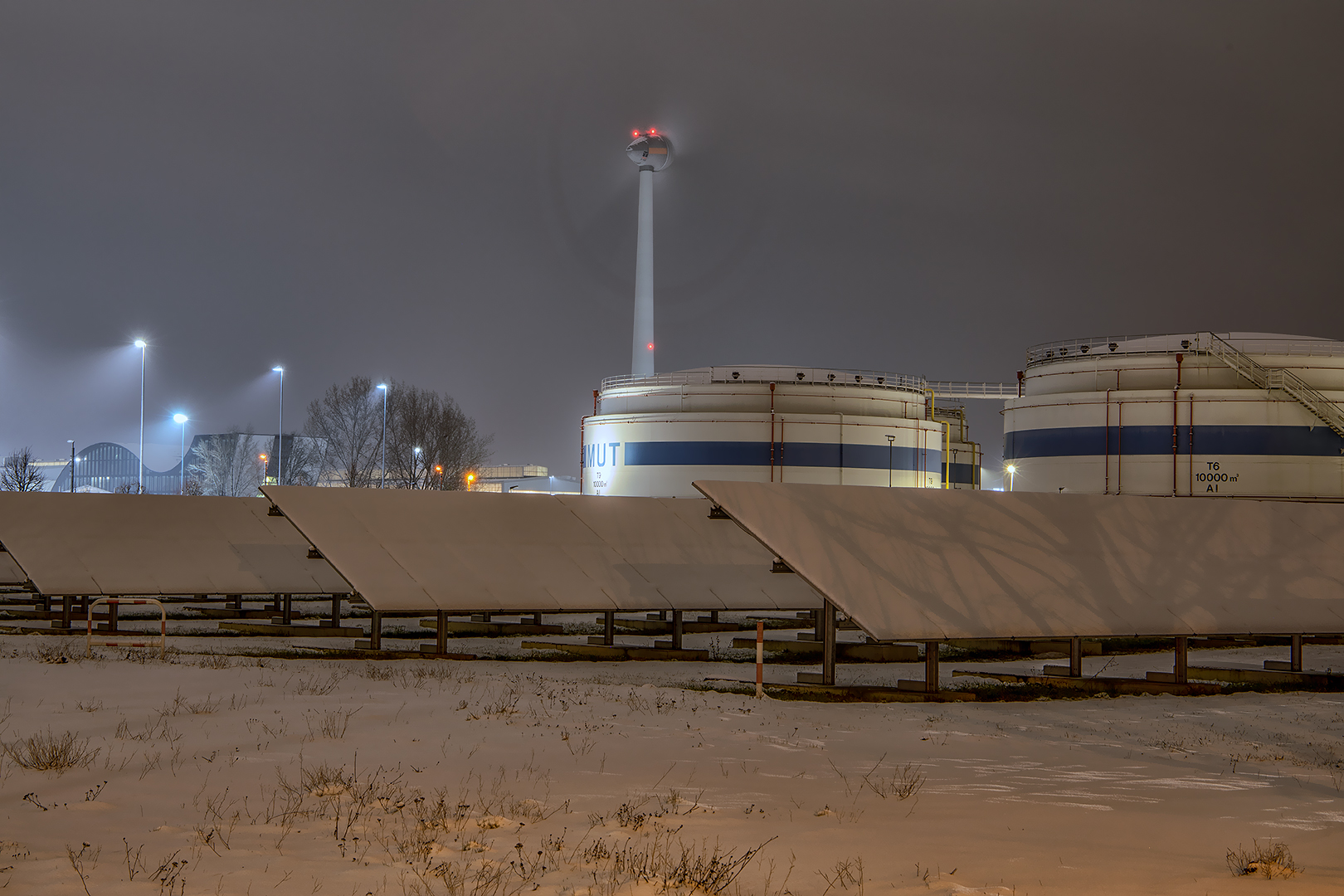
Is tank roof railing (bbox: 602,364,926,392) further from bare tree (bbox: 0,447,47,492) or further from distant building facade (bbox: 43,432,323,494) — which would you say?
bare tree (bbox: 0,447,47,492)

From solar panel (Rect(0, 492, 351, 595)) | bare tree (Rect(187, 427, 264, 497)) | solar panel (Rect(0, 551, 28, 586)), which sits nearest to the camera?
solar panel (Rect(0, 492, 351, 595))

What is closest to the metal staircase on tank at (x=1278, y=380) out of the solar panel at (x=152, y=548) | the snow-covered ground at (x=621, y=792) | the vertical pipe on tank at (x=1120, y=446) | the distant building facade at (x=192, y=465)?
the vertical pipe on tank at (x=1120, y=446)

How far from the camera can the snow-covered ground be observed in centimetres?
702

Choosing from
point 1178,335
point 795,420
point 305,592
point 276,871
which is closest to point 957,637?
point 276,871

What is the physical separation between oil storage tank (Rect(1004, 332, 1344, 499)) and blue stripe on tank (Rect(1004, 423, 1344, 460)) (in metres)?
0.04

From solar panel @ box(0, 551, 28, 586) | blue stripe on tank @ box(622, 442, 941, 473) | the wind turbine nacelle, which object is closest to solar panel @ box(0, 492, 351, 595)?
solar panel @ box(0, 551, 28, 586)

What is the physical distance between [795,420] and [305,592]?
31782 millimetres

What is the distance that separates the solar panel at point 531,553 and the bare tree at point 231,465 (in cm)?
7249

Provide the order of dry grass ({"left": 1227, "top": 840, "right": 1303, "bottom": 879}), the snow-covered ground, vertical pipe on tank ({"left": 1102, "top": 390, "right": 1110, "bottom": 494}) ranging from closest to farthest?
the snow-covered ground < dry grass ({"left": 1227, "top": 840, "right": 1303, "bottom": 879}) < vertical pipe on tank ({"left": 1102, "top": 390, "right": 1110, "bottom": 494})

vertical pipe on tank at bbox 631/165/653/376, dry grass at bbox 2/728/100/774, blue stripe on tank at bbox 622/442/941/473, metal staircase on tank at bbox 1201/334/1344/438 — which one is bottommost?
dry grass at bbox 2/728/100/774

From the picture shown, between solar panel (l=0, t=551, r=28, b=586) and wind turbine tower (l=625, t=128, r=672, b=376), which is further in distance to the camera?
wind turbine tower (l=625, t=128, r=672, b=376)

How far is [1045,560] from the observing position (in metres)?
19.4

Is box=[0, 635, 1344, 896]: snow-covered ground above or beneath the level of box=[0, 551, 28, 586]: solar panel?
beneath

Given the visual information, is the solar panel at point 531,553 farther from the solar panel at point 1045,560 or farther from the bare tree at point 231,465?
the bare tree at point 231,465
